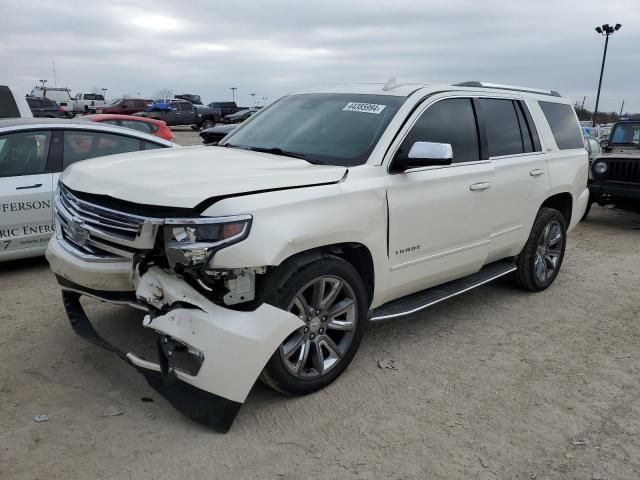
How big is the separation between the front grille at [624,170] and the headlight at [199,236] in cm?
843

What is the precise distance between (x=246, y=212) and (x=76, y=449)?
1.50 m

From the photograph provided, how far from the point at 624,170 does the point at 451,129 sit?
6423 mm

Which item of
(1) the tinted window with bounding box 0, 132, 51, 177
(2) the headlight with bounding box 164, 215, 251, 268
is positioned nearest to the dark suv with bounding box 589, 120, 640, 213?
(2) the headlight with bounding box 164, 215, 251, 268

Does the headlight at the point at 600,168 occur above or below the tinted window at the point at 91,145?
below

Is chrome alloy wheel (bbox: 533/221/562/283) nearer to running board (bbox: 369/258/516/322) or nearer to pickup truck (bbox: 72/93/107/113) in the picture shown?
running board (bbox: 369/258/516/322)

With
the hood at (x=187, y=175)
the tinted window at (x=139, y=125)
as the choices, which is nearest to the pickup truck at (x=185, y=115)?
the tinted window at (x=139, y=125)

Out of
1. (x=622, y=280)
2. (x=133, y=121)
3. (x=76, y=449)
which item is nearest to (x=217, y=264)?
(x=76, y=449)

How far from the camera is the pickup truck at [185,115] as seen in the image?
34.3 m

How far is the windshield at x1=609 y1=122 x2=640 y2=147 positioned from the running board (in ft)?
22.0

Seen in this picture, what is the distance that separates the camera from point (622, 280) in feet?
20.5

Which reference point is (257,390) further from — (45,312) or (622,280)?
(622,280)

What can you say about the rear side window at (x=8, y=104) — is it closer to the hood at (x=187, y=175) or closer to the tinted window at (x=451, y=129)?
the hood at (x=187, y=175)

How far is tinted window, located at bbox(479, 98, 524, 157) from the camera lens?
15.4ft

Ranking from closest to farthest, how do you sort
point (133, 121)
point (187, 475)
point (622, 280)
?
point (187, 475) → point (622, 280) → point (133, 121)
